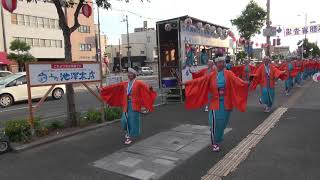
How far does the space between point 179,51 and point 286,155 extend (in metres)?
8.08

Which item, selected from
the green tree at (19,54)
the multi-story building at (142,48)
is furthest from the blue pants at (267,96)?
the multi-story building at (142,48)

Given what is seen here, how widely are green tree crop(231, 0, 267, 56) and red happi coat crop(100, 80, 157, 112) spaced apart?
2529 cm

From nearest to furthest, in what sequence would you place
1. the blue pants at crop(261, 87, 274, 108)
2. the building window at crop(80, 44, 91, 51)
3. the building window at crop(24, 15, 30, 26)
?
the blue pants at crop(261, 87, 274, 108) → the building window at crop(24, 15, 30, 26) → the building window at crop(80, 44, 91, 51)

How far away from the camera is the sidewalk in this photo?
18.0ft

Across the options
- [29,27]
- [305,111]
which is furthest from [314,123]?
[29,27]

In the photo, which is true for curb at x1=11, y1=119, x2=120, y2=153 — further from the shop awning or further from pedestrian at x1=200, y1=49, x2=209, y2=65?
the shop awning

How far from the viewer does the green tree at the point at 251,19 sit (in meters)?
31.0

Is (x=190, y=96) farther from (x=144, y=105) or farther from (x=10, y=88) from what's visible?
(x=10, y=88)

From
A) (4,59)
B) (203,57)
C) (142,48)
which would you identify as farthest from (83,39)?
(203,57)

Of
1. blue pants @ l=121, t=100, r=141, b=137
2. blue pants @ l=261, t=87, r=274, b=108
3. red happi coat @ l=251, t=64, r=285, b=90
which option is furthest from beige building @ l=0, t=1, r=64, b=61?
blue pants @ l=121, t=100, r=141, b=137

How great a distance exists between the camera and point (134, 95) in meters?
7.41

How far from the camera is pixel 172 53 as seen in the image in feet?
50.2

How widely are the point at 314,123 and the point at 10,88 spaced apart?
12453 millimetres

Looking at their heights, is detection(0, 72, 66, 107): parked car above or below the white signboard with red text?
below
